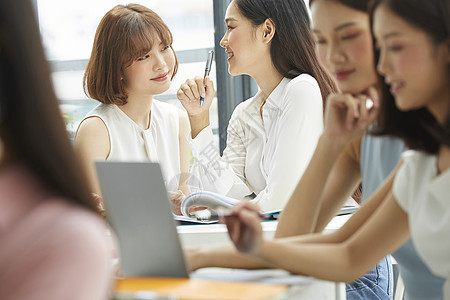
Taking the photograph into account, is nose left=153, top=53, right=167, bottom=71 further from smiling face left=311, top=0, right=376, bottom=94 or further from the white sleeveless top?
smiling face left=311, top=0, right=376, bottom=94

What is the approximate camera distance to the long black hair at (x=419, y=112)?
0.93m

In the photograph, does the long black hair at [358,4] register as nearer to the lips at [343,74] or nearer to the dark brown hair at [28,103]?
the lips at [343,74]

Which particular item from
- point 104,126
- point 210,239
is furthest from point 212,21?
point 210,239

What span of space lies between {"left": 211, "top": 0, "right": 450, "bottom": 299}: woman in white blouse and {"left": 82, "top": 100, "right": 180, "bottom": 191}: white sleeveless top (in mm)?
1357

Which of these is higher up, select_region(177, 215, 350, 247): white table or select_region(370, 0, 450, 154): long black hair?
select_region(370, 0, 450, 154): long black hair

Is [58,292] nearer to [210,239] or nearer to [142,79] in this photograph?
[210,239]

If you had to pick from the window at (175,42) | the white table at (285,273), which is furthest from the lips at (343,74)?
the window at (175,42)

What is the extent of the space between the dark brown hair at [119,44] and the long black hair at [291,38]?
38 cm

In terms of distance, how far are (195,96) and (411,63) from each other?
1.64 metres

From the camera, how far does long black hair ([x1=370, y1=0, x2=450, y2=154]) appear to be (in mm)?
930

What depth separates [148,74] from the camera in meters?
2.44

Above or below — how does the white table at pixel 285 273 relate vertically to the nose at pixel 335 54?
below

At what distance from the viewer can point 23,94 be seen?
60 cm

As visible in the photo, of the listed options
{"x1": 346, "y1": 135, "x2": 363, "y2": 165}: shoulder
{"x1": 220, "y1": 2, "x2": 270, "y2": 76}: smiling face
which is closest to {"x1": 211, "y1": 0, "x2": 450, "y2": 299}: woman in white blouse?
{"x1": 346, "y1": 135, "x2": 363, "y2": 165}: shoulder
